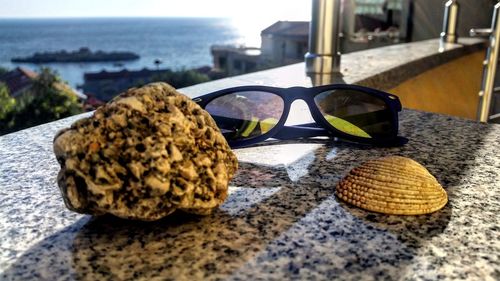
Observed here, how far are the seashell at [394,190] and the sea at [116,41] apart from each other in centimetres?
733

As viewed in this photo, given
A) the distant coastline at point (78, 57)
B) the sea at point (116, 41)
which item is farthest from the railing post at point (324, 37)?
the distant coastline at point (78, 57)

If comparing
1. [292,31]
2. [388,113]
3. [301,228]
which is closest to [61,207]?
[301,228]

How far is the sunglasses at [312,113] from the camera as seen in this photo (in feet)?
1.97

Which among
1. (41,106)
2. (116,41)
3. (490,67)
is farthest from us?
(116,41)

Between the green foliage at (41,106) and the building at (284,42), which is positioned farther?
the green foliage at (41,106)

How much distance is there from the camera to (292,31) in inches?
59.3

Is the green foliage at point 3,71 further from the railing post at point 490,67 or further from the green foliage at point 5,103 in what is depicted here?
the railing post at point 490,67

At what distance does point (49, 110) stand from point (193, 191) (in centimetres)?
769

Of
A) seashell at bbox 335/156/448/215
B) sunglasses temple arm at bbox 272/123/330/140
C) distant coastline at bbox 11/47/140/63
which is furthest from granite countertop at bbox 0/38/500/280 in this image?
distant coastline at bbox 11/47/140/63

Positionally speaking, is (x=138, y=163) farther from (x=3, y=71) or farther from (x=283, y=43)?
(x=3, y=71)

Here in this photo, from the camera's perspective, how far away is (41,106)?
7.34 meters

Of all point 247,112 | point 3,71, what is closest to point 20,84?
point 3,71

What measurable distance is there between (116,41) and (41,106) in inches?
575

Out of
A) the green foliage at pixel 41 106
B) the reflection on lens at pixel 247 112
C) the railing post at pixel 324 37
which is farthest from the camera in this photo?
the green foliage at pixel 41 106
